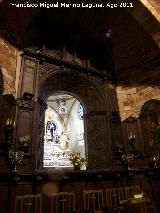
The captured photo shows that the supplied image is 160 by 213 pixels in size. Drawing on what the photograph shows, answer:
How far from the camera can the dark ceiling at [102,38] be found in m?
8.24

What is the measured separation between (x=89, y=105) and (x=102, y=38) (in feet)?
10.7

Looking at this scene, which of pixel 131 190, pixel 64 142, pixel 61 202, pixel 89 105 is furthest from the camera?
pixel 64 142

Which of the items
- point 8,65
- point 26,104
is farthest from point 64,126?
point 8,65

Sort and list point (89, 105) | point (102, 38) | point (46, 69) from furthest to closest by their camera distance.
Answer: point (102, 38), point (89, 105), point (46, 69)

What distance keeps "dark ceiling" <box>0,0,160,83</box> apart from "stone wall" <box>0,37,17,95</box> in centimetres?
90

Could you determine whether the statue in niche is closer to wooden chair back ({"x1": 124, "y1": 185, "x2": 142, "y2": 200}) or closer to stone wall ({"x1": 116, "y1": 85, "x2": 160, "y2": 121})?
stone wall ({"x1": 116, "y1": 85, "x2": 160, "y2": 121})

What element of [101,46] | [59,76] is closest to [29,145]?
[59,76]

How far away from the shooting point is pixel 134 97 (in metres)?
8.52

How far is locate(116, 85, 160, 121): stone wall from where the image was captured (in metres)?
8.16

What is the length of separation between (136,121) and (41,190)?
4440 millimetres

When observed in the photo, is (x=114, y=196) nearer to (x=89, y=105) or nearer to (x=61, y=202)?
(x=61, y=202)

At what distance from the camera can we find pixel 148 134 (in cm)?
785

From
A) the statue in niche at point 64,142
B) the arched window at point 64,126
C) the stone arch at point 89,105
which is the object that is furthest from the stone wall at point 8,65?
the statue in niche at point 64,142

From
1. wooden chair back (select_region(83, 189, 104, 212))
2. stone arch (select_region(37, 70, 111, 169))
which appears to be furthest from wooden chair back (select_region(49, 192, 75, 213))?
stone arch (select_region(37, 70, 111, 169))
